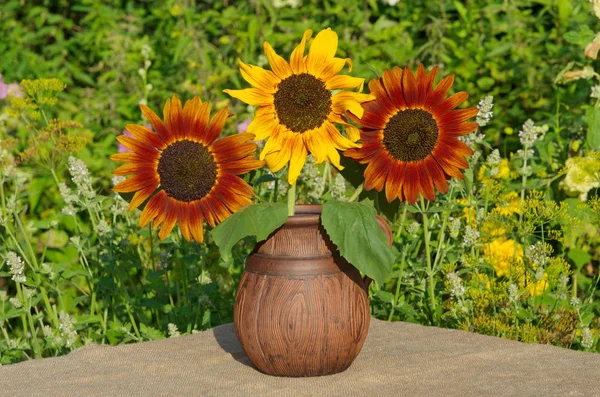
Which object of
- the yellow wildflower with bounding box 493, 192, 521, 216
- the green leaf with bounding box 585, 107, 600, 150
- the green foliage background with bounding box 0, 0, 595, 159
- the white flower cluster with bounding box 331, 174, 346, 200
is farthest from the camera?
the green foliage background with bounding box 0, 0, 595, 159

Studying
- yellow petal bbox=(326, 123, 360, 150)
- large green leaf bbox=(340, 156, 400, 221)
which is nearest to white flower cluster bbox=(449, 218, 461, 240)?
large green leaf bbox=(340, 156, 400, 221)

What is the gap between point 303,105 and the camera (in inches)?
83.2

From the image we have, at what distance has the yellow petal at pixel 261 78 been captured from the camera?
2.15 meters

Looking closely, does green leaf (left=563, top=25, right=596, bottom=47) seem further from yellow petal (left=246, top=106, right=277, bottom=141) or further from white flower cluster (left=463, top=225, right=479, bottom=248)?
yellow petal (left=246, top=106, right=277, bottom=141)

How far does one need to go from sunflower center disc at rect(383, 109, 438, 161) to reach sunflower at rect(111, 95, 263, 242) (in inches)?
12.0

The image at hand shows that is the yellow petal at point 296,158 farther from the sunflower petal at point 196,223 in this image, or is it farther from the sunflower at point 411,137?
the sunflower petal at point 196,223

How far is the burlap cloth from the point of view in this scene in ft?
6.88

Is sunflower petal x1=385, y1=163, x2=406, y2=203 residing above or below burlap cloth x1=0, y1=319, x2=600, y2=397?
above

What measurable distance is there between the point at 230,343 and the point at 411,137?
0.77 m

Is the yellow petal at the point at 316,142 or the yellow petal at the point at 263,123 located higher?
the yellow petal at the point at 263,123

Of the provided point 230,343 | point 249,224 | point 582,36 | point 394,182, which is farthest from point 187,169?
point 582,36

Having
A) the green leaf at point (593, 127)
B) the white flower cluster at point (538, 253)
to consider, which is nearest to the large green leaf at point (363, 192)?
the white flower cluster at point (538, 253)

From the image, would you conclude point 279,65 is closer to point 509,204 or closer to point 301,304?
point 301,304

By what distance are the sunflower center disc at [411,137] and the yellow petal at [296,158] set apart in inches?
7.7
